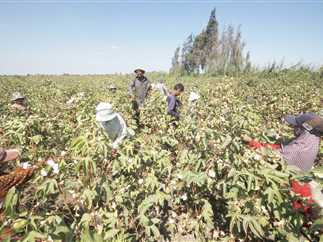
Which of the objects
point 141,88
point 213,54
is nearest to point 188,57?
point 213,54

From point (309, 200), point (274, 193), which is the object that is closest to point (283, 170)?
point (274, 193)

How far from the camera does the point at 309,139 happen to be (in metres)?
2.50

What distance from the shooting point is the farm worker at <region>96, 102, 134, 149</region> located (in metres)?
2.55

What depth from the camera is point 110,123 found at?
2674mm

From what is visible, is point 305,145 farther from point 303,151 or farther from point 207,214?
point 207,214

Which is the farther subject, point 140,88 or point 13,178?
point 140,88

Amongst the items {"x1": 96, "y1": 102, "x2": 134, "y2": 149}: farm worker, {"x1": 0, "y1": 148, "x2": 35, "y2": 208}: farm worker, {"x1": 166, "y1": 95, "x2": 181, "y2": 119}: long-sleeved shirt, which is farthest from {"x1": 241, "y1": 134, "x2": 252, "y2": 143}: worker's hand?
{"x1": 166, "y1": 95, "x2": 181, "y2": 119}: long-sleeved shirt

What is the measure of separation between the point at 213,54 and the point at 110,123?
70.1 ft

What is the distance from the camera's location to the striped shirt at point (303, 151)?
2.49m

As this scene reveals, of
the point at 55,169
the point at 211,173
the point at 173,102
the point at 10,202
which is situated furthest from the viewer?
the point at 173,102

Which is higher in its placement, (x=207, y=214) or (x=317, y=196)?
(x=317, y=196)

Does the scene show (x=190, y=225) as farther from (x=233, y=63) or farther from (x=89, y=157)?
(x=233, y=63)

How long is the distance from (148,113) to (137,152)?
2683mm

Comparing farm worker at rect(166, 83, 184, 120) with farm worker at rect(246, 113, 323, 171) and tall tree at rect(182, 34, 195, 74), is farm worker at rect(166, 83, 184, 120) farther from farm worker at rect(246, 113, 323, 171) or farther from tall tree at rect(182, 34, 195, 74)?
tall tree at rect(182, 34, 195, 74)
